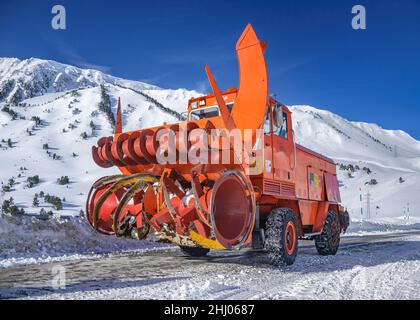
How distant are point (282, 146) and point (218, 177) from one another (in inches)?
69.3

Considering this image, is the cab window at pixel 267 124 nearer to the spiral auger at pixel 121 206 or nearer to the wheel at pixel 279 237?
the wheel at pixel 279 237

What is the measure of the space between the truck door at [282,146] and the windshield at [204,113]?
1242 mm

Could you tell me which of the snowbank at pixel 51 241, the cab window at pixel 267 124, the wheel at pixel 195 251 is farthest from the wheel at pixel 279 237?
the snowbank at pixel 51 241

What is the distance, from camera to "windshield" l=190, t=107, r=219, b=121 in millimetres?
7863

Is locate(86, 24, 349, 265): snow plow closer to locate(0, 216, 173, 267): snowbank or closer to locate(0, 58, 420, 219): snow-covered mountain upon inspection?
locate(0, 216, 173, 267): snowbank

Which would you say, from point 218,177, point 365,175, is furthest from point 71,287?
point 365,175

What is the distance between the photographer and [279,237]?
654 centimetres

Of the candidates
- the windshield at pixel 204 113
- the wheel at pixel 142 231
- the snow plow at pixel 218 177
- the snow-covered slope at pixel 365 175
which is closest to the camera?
the snow plow at pixel 218 177

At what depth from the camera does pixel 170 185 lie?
6.41 metres

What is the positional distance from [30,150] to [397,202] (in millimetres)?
50805

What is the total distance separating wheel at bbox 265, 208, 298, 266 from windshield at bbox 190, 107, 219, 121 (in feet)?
7.39

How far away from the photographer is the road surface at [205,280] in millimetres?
4340

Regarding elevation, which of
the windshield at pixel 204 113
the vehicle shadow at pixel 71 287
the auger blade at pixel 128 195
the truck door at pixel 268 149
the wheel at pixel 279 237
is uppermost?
the windshield at pixel 204 113

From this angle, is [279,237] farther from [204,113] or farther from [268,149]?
[204,113]
